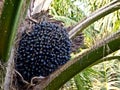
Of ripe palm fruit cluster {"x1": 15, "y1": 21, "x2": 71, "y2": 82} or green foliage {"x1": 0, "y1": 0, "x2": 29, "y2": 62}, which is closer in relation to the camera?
green foliage {"x1": 0, "y1": 0, "x2": 29, "y2": 62}

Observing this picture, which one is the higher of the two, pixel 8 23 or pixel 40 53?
pixel 8 23

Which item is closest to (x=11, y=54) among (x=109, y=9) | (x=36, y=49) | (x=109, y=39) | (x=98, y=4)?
(x=36, y=49)

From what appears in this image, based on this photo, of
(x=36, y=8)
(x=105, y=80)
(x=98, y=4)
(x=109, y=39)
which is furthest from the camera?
(x=98, y=4)

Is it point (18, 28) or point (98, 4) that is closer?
point (18, 28)

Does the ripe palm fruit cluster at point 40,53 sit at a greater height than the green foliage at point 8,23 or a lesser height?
lesser

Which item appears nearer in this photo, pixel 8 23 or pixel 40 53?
pixel 8 23

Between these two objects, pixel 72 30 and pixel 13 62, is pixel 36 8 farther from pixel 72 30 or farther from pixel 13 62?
pixel 13 62

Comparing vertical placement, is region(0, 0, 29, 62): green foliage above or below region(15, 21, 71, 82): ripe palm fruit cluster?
above

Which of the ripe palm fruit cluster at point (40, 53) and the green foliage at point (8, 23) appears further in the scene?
the ripe palm fruit cluster at point (40, 53)
